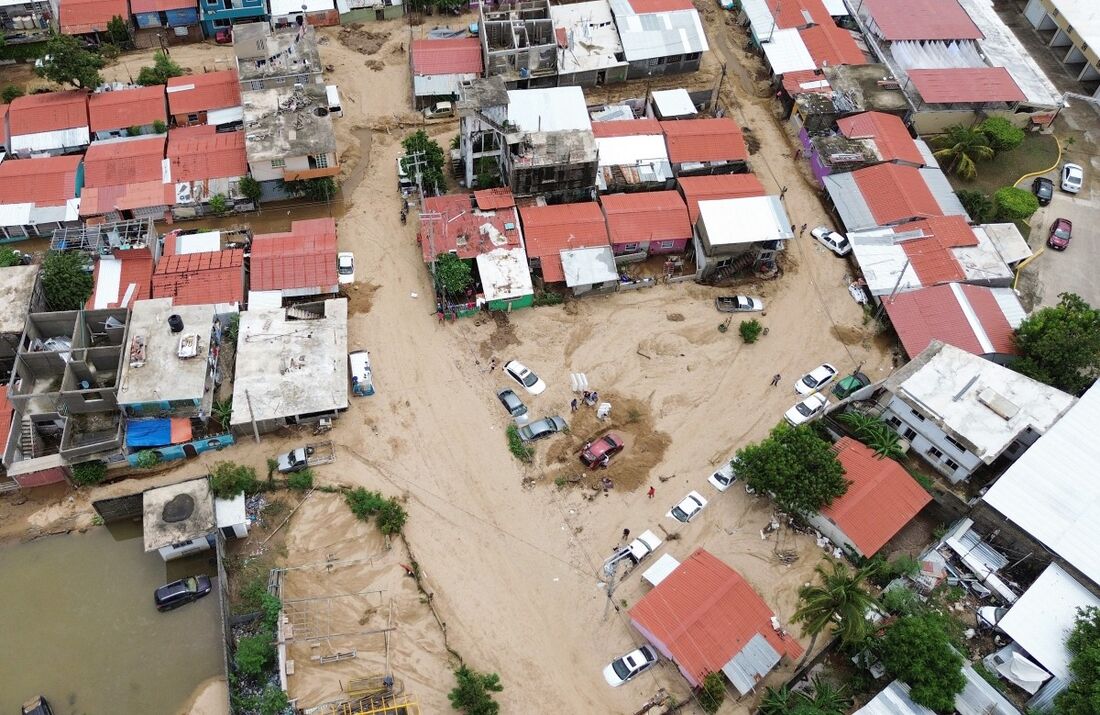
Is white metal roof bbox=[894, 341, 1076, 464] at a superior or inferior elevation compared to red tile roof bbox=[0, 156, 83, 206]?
inferior

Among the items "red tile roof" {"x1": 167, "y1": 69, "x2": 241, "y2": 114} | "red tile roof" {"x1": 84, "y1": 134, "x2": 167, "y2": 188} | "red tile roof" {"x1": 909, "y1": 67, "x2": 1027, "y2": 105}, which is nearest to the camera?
"red tile roof" {"x1": 84, "y1": 134, "x2": 167, "y2": 188}

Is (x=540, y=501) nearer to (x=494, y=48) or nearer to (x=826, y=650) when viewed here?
(x=826, y=650)

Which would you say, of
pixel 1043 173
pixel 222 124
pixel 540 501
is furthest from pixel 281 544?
pixel 1043 173

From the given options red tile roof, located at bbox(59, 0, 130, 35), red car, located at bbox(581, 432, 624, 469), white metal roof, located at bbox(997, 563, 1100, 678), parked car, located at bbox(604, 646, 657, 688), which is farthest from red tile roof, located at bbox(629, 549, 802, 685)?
red tile roof, located at bbox(59, 0, 130, 35)

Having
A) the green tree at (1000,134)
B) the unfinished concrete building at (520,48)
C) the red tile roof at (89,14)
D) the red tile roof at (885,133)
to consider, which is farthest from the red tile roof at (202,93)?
the green tree at (1000,134)

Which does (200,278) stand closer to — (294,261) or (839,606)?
(294,261)

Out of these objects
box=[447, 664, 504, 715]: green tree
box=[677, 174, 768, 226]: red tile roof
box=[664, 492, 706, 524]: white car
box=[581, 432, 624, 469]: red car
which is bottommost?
box=[447, 664, 504, 715]: green tree

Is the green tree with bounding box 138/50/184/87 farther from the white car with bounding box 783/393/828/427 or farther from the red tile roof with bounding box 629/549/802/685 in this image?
the red tile roof with bounding box 629/549/802/685

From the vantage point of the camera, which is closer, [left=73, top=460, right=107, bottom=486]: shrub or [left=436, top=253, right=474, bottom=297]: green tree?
[left=73, top=460, right=107, bottom=486]: shrub
